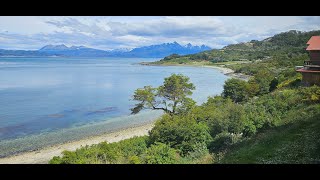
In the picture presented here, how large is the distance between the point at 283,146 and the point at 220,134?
179 centimetres

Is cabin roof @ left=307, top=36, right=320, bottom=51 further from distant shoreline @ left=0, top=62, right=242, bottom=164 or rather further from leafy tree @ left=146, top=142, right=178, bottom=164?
distant shoreline @ left=0, top=62, right=242, bottom=164

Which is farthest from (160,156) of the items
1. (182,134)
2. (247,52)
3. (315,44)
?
(247,52)

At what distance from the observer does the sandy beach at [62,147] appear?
9445 mm

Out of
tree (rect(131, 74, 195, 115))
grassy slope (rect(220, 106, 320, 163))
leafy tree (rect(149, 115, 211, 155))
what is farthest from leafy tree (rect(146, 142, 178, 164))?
tree (rect(131, 74, 195, 115))

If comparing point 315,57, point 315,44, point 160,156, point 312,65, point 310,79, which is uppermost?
point 315,44

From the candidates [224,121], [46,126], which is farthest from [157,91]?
[46,126]

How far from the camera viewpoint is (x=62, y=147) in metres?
10.8

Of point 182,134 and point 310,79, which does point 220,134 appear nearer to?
point 182,134

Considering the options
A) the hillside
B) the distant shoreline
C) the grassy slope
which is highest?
the hillside

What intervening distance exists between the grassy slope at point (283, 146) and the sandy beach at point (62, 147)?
534 centimetres

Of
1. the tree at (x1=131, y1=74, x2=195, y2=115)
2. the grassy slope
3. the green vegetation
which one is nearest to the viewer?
the grassy slope

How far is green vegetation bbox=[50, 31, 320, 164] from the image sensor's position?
18.4 feet

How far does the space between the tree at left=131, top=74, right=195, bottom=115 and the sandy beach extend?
1.36 metres
